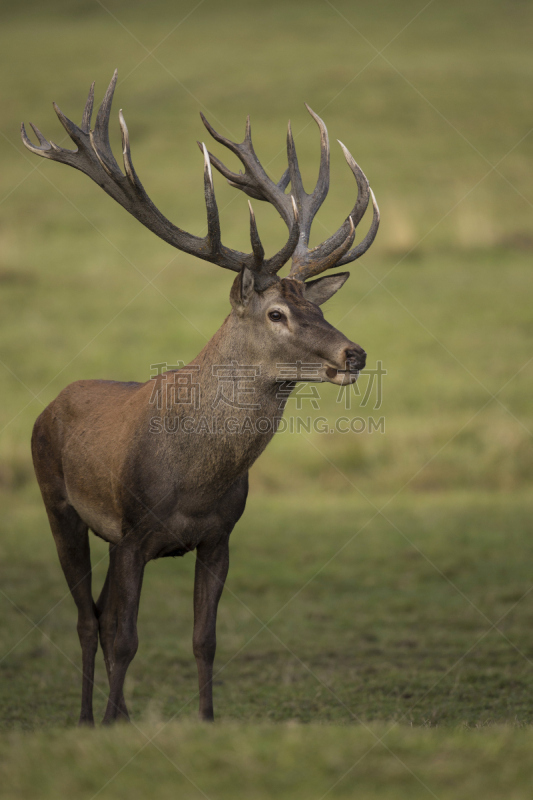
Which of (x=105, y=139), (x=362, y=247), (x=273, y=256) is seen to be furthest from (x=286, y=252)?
(x=105, y=139)

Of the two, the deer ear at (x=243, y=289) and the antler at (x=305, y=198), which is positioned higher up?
the antler at (x=305, y=198)

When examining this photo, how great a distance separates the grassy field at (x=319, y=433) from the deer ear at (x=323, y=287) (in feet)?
9.42

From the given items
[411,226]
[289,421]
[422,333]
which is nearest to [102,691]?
[289,421]

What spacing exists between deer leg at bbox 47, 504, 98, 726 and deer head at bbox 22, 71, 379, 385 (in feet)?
7.13

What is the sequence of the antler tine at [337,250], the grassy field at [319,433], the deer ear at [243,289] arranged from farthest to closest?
the antler tine at [337,250], the deer ear at [243,289], the grassy field at [319,433]

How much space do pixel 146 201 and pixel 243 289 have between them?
42.8 inches

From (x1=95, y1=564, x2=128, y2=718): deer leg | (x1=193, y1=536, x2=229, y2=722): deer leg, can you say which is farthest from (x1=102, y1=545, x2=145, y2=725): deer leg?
(x1=95, y1=564, x2=128, y2=718): deer leg

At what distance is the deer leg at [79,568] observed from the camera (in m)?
7.65

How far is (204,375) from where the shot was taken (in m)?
6.89

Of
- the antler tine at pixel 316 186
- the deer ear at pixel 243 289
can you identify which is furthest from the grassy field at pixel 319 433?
the antler tine at pixel 316 186

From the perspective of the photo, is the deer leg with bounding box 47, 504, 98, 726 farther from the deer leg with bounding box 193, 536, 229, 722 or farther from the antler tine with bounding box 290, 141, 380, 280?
the antler tine with bounding box 290, 141, 380, 280

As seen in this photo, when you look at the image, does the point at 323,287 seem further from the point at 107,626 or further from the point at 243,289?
the point at 107,626

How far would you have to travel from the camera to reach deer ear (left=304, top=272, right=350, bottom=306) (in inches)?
279

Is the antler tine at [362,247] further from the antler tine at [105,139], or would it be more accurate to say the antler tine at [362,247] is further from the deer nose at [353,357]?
the antler tine at [105,139]
